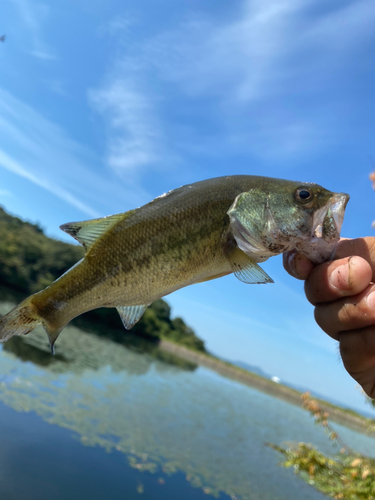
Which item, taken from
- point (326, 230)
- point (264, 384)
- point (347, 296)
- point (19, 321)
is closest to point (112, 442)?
point (19, 321)

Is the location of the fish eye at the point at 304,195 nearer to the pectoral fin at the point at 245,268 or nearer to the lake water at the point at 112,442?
the pectoral fin at the point at 245,268

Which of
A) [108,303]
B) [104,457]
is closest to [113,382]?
[104,457]

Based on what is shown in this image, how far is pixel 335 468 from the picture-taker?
9.48 m

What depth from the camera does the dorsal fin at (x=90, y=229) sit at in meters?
2.40

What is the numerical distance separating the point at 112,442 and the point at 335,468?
1004cm

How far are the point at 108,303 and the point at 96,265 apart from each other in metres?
0.29

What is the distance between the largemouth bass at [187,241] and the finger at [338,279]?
0.14m

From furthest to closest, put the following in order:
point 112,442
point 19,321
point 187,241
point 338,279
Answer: point 112,442, point 187,241, point 338,279, point 19,321

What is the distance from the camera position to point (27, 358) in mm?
22188

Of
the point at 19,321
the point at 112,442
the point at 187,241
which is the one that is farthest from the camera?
the point at 112,442

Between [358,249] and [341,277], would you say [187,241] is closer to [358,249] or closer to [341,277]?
[341,277]

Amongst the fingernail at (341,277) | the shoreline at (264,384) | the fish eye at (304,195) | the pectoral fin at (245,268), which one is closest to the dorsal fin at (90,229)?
the pectoral fin at (245,268)

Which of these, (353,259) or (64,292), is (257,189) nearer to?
(353,259)

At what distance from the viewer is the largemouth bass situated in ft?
7.50
